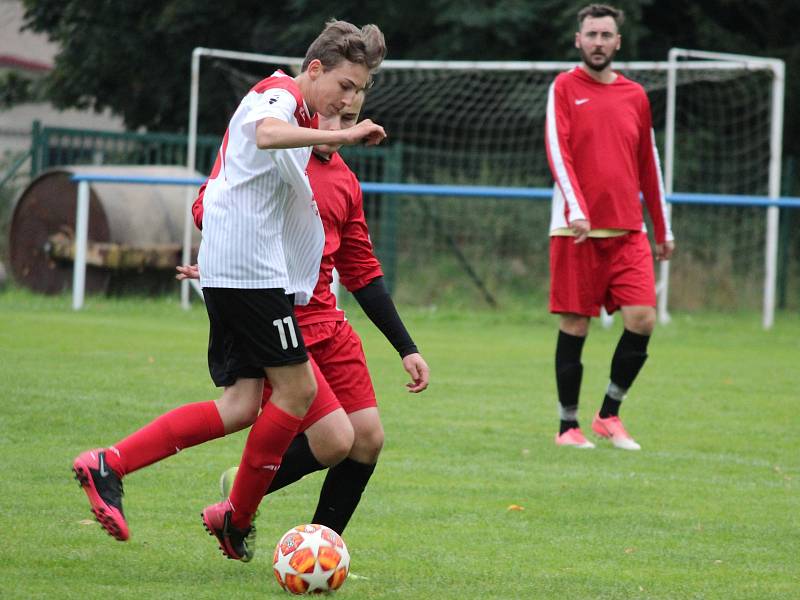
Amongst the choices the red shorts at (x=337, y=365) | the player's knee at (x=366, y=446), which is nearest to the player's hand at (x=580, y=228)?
the red shorts at (x=337, y=365)

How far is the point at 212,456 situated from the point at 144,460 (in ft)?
7.49

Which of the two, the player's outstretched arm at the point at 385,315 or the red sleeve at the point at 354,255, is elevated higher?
the red sleeve at the point at 354,255

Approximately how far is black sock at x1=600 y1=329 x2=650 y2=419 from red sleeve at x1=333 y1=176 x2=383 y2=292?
2909 millimetres

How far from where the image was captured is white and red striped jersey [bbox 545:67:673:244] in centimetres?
747

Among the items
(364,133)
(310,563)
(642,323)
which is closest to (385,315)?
(310,563)

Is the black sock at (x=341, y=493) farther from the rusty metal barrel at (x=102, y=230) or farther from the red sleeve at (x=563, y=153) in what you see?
the rusty metal barrel at (x=102, y=230)

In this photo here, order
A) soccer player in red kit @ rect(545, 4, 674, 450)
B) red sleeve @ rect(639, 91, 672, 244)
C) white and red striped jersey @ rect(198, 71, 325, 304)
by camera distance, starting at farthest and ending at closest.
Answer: red sleeve @ rect(639, 91, 672, 244), soccer player in red kit @ rect(545, 4, 674, 450), white and red striped jersey @ rect(198, 71, 325, 304)

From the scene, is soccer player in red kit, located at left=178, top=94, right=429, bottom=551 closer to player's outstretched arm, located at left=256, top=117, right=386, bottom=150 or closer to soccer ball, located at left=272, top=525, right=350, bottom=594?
soccer ball, located at left=272, top=525, right=350, bottom=594

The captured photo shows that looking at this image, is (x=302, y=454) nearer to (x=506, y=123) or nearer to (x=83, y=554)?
(x=83, y=554)

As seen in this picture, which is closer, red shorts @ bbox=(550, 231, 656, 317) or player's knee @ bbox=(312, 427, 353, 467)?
player's knee @ bbox=(312, 427, 353, 467)

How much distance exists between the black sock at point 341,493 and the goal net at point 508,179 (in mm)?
12556

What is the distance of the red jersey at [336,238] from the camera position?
4.79 m

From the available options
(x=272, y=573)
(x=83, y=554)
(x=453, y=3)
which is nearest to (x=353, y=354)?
(x=272, y=573)

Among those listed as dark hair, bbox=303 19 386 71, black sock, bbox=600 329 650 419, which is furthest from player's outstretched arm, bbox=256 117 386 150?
black sock, bbox=600 329 650 419
